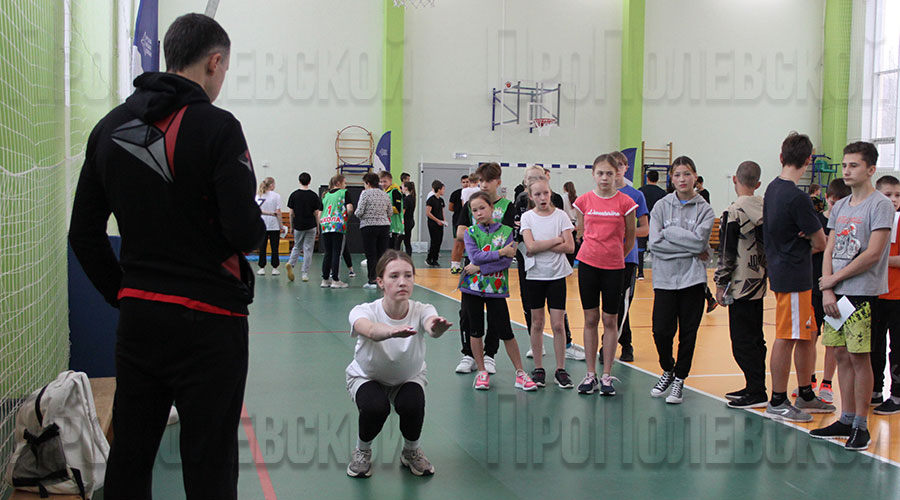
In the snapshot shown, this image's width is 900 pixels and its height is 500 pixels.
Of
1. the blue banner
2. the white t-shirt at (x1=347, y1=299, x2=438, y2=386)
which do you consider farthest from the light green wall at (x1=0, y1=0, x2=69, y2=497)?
the blue banner

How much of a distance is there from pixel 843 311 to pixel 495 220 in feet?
7.80

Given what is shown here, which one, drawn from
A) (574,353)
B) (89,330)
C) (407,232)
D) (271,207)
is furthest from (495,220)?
(407,232)

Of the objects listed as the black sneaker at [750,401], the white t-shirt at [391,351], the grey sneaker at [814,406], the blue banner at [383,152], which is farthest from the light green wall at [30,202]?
the blue banner at [383,152]

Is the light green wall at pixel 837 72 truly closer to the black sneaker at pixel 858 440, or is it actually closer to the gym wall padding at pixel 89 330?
the black sneaker at pixel 858 440

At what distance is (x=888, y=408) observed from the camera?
189 inches

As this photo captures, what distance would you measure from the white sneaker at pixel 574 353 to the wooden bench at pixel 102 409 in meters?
3.66

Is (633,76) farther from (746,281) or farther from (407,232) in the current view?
(746,281)

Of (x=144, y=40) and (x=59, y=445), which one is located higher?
(x=144, y=40)

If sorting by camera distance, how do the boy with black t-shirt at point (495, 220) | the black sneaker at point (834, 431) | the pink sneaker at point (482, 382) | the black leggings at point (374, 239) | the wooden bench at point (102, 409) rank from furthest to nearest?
1. the black leggings at point (374, 239)
2. the boy with black t-shirt at point (495, 220)
3. the pink sneaker at point (482, 382)
4. the black sneaker at point (834, 431)
5. the wooden bench at point (102, 409)

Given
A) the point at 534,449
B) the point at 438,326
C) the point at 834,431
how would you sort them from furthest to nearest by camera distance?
the point at 834,431 < the point at 534,449 < the point at 438,326

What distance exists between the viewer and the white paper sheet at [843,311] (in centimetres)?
408

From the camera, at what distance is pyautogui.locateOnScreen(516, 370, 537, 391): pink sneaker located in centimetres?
519

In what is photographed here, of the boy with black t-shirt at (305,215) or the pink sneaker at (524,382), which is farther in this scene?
the boy with black t-shirt at (305,215)

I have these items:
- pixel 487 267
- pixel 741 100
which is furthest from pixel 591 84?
pixel 487 267
